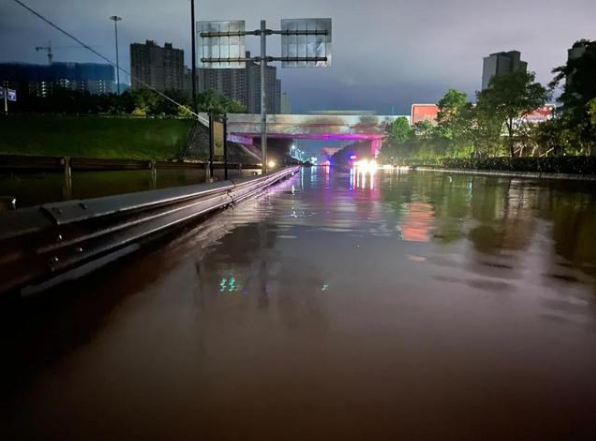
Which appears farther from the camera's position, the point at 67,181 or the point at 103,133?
the point at 103,133

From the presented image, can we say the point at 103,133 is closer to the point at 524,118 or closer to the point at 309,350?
the point at 524,118

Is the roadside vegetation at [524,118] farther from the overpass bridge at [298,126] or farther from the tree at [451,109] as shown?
the overpass bridge at [298,126]

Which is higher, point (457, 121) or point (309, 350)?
point (457, 121)

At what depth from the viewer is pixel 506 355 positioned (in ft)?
11.5

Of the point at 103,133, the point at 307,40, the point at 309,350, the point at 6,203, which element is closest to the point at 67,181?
the point at 6,203

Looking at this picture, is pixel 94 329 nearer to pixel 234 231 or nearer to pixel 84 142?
pixel 234 231

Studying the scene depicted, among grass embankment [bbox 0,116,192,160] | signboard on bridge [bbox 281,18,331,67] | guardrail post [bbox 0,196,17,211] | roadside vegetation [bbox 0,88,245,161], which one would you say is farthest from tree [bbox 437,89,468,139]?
guardrail post [bbox 0,196,17,211]

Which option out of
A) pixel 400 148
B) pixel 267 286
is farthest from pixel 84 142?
pixel 267 286

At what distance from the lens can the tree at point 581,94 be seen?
1650 inches

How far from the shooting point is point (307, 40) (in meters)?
28.7

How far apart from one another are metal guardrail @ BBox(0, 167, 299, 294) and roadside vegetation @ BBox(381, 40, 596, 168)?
125 ft

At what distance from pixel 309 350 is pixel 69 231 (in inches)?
118

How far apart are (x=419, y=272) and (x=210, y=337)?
10.5 feet

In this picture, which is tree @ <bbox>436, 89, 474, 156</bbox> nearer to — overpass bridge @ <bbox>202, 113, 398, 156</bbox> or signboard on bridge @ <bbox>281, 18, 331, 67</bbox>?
overpass bridge @ <bbox>202, 113, 398, 156</bbox>
